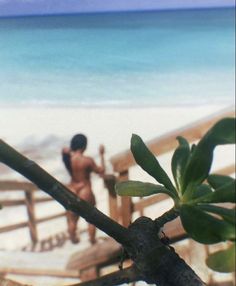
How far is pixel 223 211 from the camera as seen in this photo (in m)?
0.17

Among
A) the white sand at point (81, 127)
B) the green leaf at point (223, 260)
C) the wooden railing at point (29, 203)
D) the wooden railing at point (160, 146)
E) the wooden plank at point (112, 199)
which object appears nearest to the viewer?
the green leaf at point (223, 260)

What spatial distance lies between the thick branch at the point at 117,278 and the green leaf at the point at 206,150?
0.04 m

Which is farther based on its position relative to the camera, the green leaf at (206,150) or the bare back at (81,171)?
the bare back at (81,171)

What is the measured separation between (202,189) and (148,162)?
27mm

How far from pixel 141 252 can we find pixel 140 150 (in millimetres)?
44

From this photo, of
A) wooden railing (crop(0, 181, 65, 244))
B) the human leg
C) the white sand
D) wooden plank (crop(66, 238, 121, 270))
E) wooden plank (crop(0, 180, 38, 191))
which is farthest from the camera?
the white sand

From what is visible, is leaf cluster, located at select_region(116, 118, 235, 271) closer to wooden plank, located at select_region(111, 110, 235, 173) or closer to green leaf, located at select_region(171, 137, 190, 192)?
green leaf, located at select_region(171, 137, 190, 192)

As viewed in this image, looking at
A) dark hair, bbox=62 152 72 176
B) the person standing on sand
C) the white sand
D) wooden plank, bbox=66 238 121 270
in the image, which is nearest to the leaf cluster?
wooden plank, bbox=66 238 121 270

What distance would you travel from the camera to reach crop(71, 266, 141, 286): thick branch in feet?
0.67

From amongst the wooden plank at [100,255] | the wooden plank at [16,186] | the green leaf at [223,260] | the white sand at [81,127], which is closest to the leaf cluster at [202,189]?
the green leaf at [223,260]

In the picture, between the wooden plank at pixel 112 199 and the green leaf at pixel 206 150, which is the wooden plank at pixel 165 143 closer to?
the wooden plank at pixel 112 199

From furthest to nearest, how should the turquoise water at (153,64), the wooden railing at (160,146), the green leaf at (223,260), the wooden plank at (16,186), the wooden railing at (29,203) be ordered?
the turquoise water at (153,64) → the wooden railing at (29,203) → the wooden plank at (16,186) → the wooden railing at (160,146) → the green leaf at (223,260)

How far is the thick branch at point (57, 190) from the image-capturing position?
0.58 feet

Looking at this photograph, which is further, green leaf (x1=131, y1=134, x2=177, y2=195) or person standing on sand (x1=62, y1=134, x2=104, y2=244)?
person standing on sand (x1=62, y1=134, x2=104, y2=244)
